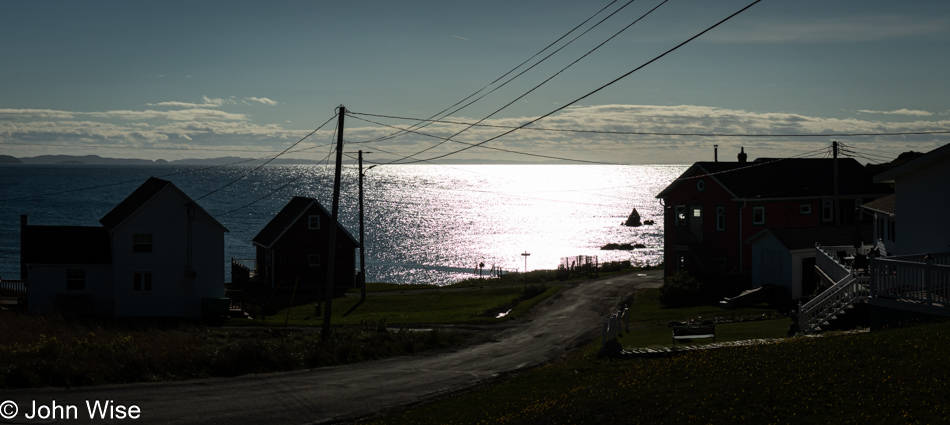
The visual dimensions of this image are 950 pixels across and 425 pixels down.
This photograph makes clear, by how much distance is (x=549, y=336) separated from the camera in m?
33.8

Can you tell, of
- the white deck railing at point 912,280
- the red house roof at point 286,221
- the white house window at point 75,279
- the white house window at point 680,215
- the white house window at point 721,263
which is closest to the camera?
the white deck railing at point 912,280

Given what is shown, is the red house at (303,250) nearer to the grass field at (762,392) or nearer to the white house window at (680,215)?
the white house window at (680,215)

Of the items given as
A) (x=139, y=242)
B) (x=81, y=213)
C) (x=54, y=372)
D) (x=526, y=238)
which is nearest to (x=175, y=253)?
(x=139, y=242)

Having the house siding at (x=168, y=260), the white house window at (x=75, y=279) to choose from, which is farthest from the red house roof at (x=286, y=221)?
the white house window at (x=75, y=279)

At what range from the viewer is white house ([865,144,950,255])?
24.9 m

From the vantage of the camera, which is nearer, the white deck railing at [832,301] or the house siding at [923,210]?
the house siding at [923,210]

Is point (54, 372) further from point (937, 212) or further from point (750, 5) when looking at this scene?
point (937, 212)

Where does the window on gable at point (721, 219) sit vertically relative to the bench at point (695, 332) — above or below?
above

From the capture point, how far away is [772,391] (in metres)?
13.3

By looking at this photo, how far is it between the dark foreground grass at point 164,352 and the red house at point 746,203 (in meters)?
24.9

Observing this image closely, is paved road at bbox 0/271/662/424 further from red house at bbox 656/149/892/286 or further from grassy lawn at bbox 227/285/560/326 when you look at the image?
red house at bbox 656/149/892/286

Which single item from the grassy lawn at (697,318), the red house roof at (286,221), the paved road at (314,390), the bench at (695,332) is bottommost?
the paved road at (314,390)

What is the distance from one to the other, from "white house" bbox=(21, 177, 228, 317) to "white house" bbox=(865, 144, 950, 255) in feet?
120

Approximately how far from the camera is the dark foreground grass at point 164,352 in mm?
21469
